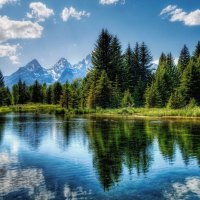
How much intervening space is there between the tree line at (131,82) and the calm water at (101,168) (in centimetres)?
4232

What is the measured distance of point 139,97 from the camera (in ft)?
299

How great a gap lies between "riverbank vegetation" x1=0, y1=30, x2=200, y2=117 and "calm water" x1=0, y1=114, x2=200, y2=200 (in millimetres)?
34501

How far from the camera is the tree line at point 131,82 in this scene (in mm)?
75125

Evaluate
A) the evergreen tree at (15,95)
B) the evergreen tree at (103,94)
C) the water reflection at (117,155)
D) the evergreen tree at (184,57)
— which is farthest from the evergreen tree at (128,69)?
the water reflection at (117,155)

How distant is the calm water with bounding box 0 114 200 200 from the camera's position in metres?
13.1

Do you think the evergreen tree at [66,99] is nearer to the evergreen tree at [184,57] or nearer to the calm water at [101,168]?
the evergreen tree at [184,57]

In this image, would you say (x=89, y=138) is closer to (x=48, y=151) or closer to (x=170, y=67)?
(x=48, y=151)

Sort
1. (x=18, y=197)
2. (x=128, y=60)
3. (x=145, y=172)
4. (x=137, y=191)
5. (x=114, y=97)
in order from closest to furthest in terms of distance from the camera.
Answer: (x=18, y=197) → (x=137, y=191) → (x=145, y=172) → (x=114, y=97) → (x=128, y=60)

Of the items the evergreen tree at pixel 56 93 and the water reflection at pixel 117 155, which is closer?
the water reflection at pixel 117 155

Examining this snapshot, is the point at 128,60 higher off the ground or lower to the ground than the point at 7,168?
higher

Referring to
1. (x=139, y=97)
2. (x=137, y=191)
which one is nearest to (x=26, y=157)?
(x=137, y=191)

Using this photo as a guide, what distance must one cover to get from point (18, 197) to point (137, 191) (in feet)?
14.9

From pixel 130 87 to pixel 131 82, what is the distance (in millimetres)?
3067

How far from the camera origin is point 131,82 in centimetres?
10662
